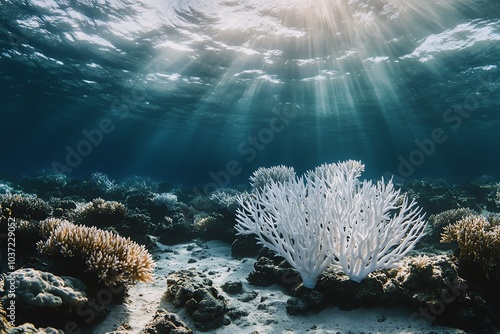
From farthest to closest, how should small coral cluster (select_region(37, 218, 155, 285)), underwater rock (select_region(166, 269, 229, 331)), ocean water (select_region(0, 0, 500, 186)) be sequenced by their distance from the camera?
ocean water (select_region(0, 0, 500, 186))
small coral cluster (select_region(37, 218, 155, 285))
underwater rock (select_region(166, 269, 229, 331))

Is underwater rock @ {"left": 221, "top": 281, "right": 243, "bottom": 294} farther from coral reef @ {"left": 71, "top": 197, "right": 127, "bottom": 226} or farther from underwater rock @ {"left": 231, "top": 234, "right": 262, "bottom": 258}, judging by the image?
coral reef @ {"left": 71, "top": 197, "right": 127, "bottom": 226}

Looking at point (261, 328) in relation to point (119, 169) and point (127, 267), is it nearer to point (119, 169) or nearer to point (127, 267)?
point (127, 267)

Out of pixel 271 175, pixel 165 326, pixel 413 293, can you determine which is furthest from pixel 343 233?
A: pixel 271 175

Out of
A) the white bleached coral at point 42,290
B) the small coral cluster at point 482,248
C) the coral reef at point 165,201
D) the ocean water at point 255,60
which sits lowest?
the white bleached coral at point 42,290

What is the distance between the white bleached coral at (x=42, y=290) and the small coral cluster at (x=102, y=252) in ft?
1.53

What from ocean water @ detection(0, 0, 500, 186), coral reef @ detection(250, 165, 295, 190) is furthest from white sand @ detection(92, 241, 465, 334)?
ocean water @ detection(0, 0, 500, 186)

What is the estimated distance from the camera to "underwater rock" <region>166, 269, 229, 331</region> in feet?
13.6

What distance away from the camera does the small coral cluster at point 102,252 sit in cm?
427

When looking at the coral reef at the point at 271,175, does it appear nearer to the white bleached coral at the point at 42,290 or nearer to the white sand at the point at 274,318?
the white sand at the point at 274,318

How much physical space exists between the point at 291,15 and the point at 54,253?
13693 mm

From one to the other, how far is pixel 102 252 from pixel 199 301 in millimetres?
1682

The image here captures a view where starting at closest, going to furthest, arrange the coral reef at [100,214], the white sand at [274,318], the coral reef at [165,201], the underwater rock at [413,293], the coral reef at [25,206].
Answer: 1. the underwater rock at [413,293]
2. the white sand at [274,318]
3. the coral reef at [25,206]
4. the coral reef at [100,214]
5. the coral reef at [165,201]

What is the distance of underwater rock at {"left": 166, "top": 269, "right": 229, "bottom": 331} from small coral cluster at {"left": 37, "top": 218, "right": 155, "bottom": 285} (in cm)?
54

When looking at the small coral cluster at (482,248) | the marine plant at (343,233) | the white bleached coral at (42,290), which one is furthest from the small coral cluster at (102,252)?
the small coral cluster at (482,248)
